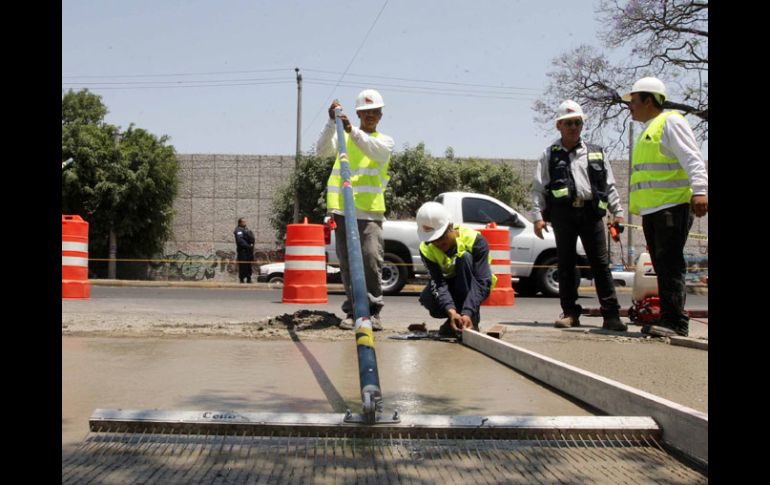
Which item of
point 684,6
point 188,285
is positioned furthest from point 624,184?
point 188,285

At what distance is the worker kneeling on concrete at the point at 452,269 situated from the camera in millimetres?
5438

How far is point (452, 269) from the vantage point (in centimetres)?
562

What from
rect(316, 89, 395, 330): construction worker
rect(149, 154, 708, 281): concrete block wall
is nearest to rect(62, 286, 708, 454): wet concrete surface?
rect(316, 89, 395, 330): construction worker

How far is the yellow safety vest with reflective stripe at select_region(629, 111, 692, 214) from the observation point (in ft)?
18.2

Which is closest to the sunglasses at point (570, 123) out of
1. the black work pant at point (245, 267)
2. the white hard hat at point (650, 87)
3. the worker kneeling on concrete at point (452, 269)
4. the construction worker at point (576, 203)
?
the construction worker at point (576, 203)

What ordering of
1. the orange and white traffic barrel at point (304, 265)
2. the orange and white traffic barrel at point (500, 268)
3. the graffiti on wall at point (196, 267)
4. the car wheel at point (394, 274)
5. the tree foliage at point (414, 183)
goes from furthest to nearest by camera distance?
1. the graffiti on wall at point (196, 267)
2. the tree foliage at point (414, 183)
3. the car wheel at point (394, 274)
4. the orange and white traffic barrel at point (500, 268)
5. the orange and white traffic barrel at point (304, 265)

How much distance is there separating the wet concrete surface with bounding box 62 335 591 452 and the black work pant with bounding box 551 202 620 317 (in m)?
1.84

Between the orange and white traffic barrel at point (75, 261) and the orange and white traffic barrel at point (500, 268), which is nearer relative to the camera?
the orange and white traffic barrel at point (75, 261)

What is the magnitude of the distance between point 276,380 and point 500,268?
740 centimetres

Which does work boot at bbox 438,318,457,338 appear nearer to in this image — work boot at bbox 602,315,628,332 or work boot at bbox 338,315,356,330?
work boot at bbox 338,315,356,330

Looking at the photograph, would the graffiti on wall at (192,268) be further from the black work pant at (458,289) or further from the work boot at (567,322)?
the black work pant at (458,289)

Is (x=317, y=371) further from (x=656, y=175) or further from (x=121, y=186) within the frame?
(x=121, y=186)

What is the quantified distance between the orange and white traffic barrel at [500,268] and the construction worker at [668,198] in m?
4.83
